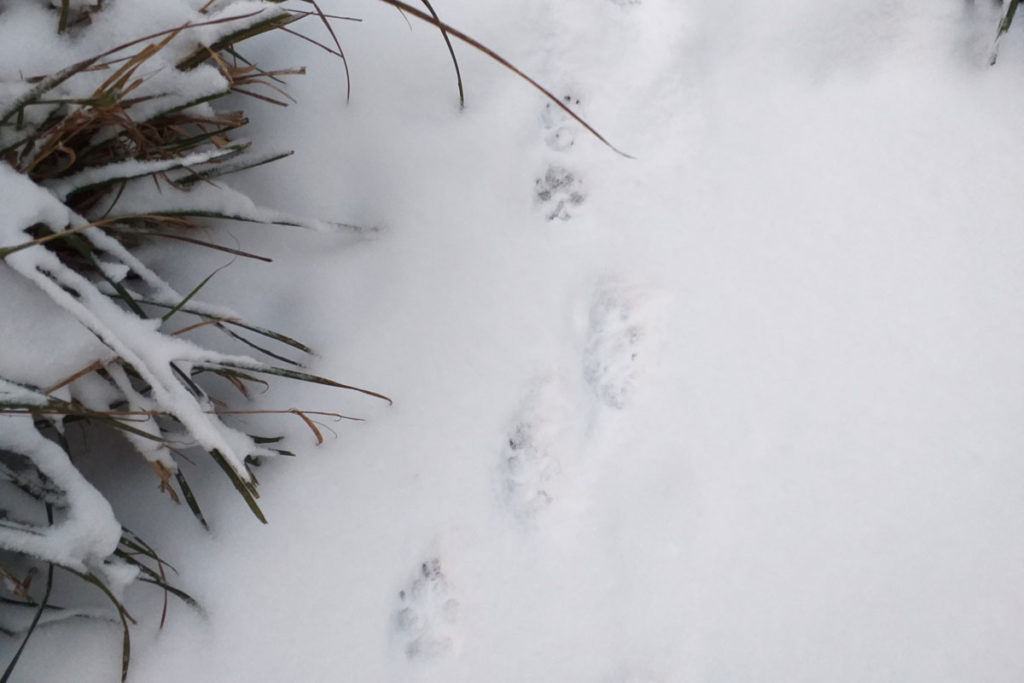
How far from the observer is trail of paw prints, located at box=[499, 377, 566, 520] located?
3.08 ft

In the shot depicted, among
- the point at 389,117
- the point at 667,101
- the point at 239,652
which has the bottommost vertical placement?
the point at 239,652

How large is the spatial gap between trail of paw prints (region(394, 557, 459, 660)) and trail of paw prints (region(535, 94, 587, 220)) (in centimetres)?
50

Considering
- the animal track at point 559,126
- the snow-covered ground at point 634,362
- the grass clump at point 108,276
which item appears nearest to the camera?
the grass clump at point 108,276

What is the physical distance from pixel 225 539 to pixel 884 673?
0.85 meters

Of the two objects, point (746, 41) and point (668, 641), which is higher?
point (746, 41)

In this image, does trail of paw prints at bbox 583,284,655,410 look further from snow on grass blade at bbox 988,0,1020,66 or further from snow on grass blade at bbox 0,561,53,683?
snow on grass blade at bbox 0,561,53,683

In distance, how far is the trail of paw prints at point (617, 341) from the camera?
0.94 metres

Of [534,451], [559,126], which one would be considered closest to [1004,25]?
[559,126]

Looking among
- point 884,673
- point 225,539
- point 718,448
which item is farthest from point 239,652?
point 884,673

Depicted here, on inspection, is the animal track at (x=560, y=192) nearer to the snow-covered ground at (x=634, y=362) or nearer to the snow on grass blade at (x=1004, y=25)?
the snow-covered ground at (x=634, y=362)

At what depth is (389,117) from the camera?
39.0 inches

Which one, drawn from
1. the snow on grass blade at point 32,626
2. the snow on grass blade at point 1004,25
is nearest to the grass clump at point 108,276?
the snow on grass blade at point 32,626

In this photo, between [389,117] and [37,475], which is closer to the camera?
[37,475]

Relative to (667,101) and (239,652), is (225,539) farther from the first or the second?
(667,101)
